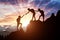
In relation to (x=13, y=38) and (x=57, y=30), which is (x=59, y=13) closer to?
(x=57, y=30)

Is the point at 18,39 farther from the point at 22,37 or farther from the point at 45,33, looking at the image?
the point at 45,33

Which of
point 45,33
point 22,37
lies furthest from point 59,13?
point 22,37

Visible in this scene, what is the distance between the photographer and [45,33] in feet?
241

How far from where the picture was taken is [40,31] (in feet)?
243

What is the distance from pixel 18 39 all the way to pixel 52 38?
1061cm

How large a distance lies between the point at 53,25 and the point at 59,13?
5453 millimetres

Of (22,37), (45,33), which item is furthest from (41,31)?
(22,37)

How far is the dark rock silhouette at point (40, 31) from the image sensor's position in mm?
72812

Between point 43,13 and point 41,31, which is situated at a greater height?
point 43,13

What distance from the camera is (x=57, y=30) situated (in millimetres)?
73125

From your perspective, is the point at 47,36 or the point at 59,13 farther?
the point at 59,13

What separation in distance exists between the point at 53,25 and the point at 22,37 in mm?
10412

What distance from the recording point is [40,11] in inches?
2933

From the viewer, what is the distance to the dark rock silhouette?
7281 centimetres
